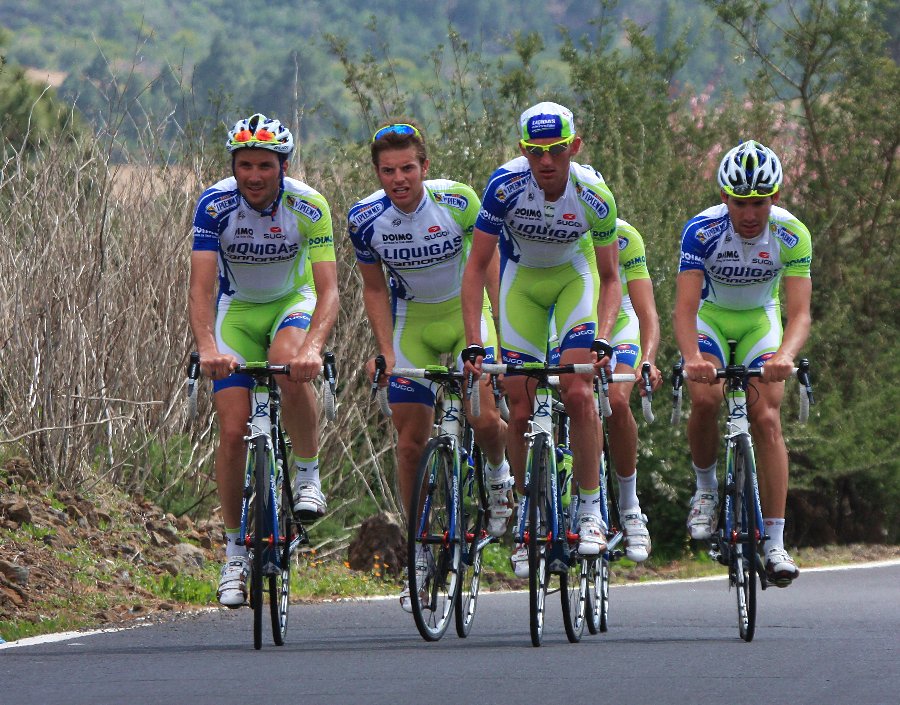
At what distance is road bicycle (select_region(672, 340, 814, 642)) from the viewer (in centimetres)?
970

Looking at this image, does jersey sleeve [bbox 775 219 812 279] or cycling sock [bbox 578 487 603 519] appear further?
jersey sleeve [bbox 775 219 812 279]

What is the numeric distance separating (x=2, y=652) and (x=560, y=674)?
9.02 ft

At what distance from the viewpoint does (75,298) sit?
545 inches

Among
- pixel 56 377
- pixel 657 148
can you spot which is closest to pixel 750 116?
pixel 657 148

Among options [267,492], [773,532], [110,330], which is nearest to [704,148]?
[110,330]

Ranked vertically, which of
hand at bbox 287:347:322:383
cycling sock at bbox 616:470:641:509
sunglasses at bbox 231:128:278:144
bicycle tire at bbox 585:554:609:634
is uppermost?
sunglasses at bbox 231:128:278:144

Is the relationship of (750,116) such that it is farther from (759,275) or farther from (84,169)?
(759,275)

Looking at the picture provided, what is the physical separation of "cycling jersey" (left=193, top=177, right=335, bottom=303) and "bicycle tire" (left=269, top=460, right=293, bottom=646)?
1.05 m

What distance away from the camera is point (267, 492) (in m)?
9.29

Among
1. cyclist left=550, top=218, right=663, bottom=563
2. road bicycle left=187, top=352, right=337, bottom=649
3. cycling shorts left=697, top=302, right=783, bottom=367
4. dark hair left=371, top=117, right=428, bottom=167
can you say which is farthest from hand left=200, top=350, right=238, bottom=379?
cycling shorts left=697, top=302, right=783, bottom=367

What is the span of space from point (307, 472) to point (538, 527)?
143 cm

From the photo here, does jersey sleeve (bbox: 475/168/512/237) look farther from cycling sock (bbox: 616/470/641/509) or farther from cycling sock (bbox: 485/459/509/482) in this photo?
cycling sock (bbox: 616/470/641/509)

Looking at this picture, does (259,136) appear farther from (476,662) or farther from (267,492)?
(476,662)

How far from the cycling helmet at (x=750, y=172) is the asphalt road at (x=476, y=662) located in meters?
2.30
